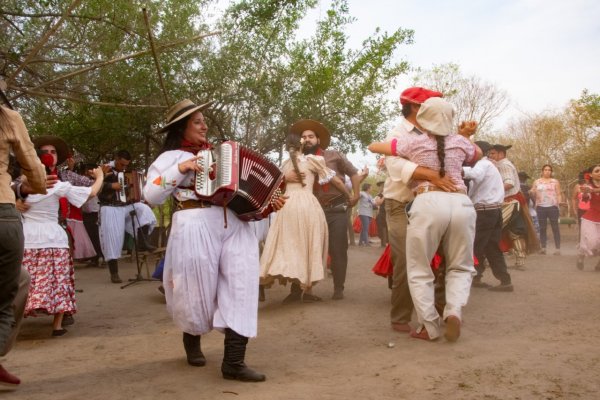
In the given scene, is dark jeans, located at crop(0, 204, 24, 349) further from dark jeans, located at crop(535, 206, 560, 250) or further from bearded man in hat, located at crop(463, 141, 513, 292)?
dark jeans, located at crop(535, 206, 560, 250)

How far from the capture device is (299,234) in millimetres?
7215

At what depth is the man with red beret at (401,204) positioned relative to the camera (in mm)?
5762

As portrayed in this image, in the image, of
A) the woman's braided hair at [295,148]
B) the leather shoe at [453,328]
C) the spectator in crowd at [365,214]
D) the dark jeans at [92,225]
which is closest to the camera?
the leather shoe at [453,328]

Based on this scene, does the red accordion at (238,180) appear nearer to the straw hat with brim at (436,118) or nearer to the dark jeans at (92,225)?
the straw hat with brim at (436,118)

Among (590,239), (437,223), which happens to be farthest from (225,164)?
(590,239)

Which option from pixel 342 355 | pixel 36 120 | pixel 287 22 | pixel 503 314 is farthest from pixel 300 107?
pixel 342 355

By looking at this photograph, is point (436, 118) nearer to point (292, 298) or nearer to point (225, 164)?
point (225, 164)

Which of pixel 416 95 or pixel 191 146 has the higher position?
pixel 416 95

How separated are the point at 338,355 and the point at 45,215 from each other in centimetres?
332

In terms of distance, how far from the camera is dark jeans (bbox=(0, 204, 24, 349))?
394 centimetres

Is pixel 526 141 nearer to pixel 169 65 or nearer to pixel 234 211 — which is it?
pixel 169 65

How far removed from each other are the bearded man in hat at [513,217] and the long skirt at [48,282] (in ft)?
21.7

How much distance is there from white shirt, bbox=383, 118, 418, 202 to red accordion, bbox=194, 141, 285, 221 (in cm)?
122

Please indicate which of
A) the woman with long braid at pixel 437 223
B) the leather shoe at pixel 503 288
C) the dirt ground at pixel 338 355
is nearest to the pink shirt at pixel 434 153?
the woman with long braid at pixel 437 223
